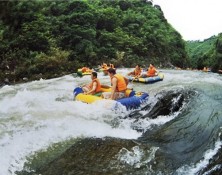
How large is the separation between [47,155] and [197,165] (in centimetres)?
220

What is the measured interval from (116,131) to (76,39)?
14889mm

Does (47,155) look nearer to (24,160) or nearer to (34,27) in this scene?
(24,160)

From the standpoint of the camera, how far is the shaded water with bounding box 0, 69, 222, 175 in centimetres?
490

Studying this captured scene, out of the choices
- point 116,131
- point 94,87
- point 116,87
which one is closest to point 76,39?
point 94,87

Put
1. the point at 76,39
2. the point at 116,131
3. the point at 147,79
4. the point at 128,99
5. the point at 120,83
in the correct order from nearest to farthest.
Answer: the point at 116,131 → the point at 128,99 → the point at 120,83 → the point at 147,79 → the point at 76,39

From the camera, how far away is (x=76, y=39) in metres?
20.5

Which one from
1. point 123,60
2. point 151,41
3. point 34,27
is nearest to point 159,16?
point 151,41

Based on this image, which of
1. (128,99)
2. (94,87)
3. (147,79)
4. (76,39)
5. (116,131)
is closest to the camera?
(116,131)

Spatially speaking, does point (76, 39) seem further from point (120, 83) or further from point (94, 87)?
point (120, 83)

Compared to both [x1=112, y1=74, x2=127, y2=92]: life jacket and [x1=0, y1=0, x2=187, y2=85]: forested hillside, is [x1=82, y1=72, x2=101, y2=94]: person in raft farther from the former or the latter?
[x1=0, y1=0, x2=187, y2=85]: forested hillside

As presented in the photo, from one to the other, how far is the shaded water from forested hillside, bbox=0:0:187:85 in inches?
172

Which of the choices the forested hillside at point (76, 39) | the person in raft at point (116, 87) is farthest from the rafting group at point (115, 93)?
the forested hillside at point (76, 39)

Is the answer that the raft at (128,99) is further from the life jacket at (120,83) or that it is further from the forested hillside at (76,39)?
the forested hillside at (76,39)

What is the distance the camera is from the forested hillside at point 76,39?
17.0 metres
